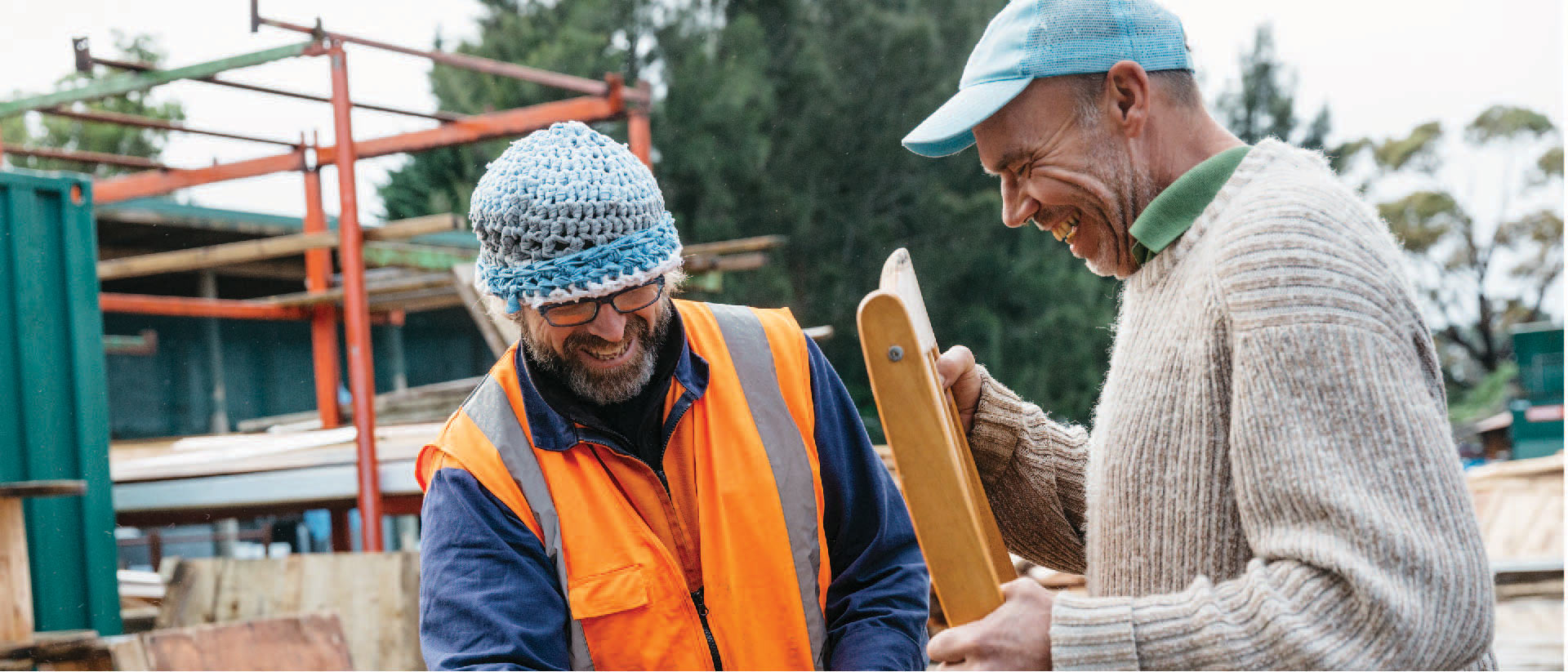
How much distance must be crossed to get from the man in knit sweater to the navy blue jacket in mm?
665

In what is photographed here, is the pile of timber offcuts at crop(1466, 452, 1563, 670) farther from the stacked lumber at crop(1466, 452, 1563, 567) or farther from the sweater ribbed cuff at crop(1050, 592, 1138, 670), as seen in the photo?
the sweater ribbed cuff at crop(1050, 592, 1138, 670)

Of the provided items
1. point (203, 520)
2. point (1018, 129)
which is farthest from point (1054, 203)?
point (203, 520)

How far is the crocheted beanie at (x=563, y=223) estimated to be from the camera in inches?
87.0

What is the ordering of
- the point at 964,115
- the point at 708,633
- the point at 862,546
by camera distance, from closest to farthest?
the point at 964,115 < the point at 708,633 < the point at 862,546

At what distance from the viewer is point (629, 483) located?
90.4 inches

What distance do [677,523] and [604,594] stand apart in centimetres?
20

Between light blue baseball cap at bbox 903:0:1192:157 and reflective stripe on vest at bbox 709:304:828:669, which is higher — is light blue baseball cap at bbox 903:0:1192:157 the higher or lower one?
the higher one

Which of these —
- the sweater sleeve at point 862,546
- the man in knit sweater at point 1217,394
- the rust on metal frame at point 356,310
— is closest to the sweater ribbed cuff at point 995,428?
the sweater sleeve at point 862,546

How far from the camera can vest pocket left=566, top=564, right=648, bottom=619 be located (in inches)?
85.9

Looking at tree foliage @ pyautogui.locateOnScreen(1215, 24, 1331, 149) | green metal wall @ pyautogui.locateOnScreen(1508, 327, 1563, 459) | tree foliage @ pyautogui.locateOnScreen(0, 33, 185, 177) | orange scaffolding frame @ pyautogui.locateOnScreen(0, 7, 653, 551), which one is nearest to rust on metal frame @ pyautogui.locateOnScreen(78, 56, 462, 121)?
orange scaffolding frame @ pyautogui.locateOnScreen(0, 7, 653, 551)

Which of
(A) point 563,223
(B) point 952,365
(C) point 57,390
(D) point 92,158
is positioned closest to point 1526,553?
(B) point 952,365

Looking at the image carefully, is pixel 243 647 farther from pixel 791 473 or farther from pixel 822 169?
pixel 822 169

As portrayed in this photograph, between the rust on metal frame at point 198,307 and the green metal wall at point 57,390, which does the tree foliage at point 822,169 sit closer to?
the rust on metal frame at point 198,307

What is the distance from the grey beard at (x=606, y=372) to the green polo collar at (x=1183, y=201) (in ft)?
3.46
